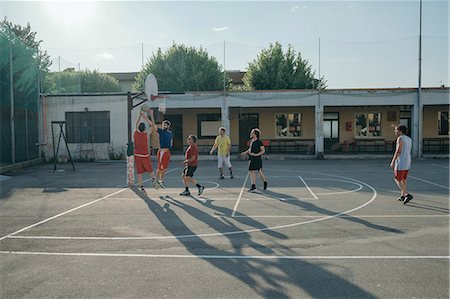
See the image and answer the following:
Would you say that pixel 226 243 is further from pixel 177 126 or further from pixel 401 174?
pixel 177 126

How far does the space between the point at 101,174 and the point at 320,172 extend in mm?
9444

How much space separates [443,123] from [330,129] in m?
7.67

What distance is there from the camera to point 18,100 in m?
20.3

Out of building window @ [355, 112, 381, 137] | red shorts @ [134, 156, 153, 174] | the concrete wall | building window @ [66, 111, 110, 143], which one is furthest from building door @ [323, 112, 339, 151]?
red shorts @ [134, 156, 153, 174]

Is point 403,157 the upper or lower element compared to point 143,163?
upper

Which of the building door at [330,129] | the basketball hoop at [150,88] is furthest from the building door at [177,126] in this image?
the basketball hoop at [150,88]

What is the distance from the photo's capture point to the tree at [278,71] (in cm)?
3588

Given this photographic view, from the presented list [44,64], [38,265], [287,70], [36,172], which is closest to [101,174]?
[36,172]

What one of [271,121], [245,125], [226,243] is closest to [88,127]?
[245,125]

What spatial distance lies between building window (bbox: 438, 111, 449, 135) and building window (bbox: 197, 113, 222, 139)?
15287mm

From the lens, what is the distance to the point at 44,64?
29.8 meters

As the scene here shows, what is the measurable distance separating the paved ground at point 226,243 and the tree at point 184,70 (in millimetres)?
24114

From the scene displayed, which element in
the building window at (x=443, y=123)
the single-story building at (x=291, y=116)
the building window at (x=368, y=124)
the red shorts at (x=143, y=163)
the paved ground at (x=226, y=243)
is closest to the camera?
the paved ground at (x=226, y=243)

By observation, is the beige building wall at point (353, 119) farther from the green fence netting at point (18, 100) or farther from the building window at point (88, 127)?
the green fence netting at point (18, 100)
